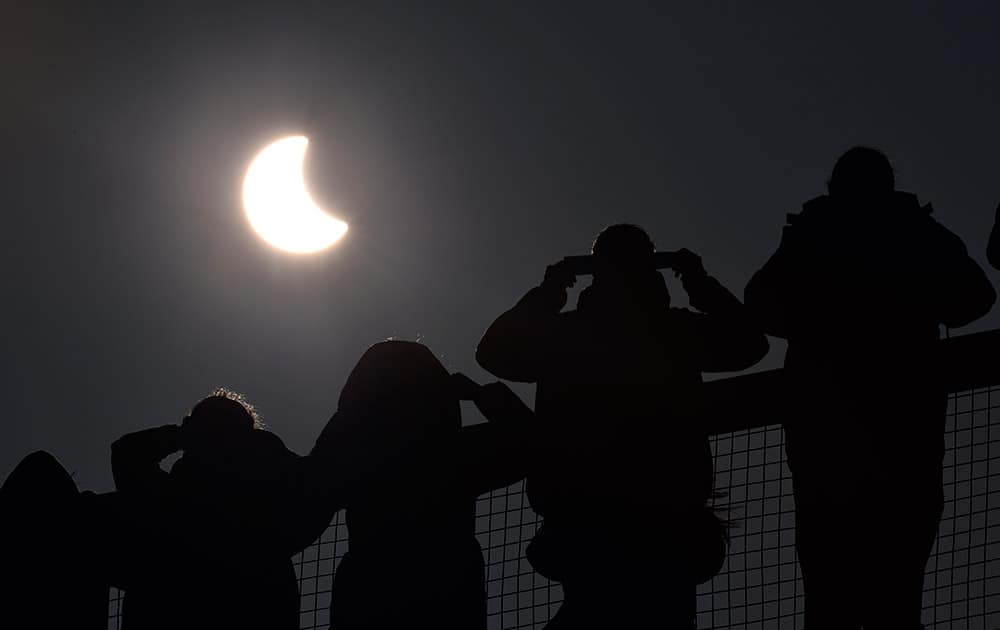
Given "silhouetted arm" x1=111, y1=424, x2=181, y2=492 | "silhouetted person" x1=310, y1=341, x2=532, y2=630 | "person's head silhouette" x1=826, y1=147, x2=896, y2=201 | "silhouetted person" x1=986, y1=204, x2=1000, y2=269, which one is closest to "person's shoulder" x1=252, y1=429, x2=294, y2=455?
"silhouetted person" x1=310, y1=341, x2=532, y2=630

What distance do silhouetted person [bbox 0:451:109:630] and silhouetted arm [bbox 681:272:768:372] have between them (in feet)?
8.93

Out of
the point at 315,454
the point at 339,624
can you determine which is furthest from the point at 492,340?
the point at 339,624

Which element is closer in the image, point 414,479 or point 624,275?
point 414,479

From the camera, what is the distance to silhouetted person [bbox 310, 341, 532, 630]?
570cm

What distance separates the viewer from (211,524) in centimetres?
613

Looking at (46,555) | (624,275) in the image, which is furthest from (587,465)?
(46,555)

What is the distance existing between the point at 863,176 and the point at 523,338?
1.54 meters

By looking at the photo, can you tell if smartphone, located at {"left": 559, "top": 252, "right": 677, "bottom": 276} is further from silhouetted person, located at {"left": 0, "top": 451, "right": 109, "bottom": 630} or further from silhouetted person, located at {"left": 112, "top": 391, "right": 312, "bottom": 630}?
silhouetted person, located at {"left": 0, "top": 451, "right": 109, "bottom": 630}

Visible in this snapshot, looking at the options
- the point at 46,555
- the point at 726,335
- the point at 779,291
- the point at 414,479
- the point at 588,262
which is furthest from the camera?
the point at 46,555

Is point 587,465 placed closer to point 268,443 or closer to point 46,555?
point 268,443

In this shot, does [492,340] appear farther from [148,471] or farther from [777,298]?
[148,471]

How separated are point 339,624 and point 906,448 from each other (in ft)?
7.50

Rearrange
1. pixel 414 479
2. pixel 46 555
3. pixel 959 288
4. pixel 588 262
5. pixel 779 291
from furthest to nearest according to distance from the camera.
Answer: pixel 46 555, pixel 588 262, pixel 414 479, pixel 779 291, pixel 959 288

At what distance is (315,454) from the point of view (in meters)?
6.07
